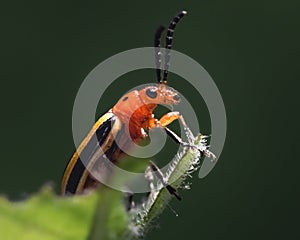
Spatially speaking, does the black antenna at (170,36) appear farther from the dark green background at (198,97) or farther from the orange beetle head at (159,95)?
the dark green background at (198,97)

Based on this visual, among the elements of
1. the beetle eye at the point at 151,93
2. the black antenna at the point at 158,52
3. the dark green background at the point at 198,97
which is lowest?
the dark green background at the point at 198,97

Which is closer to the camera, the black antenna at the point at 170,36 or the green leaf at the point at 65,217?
the green leaf at the point at 65,217

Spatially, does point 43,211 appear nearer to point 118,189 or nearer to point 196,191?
point 118,189

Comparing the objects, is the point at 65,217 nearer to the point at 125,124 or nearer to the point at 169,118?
the point at 169,118

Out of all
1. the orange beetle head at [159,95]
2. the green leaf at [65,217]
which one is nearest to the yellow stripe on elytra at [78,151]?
the orange beetle head at [159,95]

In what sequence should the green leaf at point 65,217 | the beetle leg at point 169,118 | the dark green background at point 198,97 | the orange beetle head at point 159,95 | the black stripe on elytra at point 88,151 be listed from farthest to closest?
the dark green background at point 198,97, the orange beetle head at point 159,95, the beetle leg at point 169,118, the black stripe on elytra at point 88,151, the green leaf at point 65,217

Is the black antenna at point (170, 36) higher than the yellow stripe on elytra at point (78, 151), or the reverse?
the black antenna at point (170, 36)

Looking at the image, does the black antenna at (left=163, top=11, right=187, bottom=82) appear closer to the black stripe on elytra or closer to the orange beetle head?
the orange beetle head

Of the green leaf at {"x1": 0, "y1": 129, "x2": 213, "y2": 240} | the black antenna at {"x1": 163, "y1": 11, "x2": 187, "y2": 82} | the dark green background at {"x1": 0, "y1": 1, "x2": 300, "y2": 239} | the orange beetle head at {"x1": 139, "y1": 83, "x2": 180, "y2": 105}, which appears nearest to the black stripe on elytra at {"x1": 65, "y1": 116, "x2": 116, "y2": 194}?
the orange beetle head at {"x1": 139, "y1": 83, "x2": 180, "y2": 105}
